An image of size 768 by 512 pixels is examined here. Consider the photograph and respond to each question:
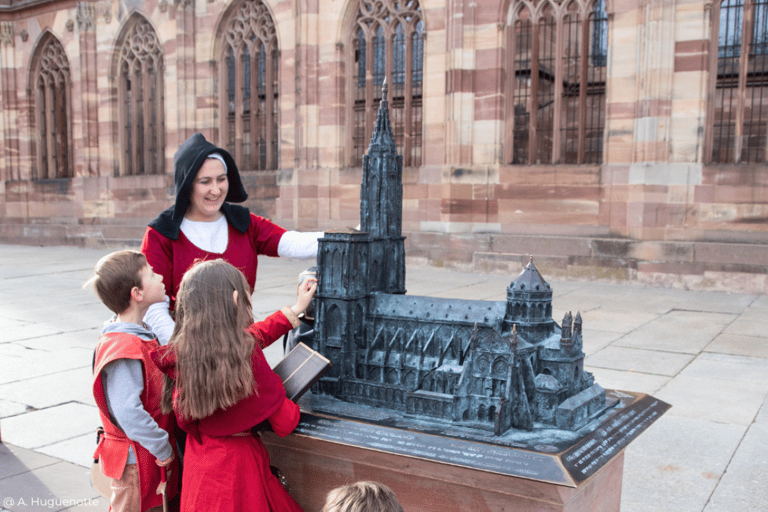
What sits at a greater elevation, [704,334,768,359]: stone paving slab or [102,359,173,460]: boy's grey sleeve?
[102,359,173,460]: boy's grey sleeve

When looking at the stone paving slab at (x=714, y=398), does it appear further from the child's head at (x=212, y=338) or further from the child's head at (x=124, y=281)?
the child's head at (x=124, y=281)

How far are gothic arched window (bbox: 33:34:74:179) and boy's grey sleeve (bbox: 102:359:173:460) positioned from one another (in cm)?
1912

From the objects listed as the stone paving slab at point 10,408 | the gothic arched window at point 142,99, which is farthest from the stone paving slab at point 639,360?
the gothic arched window at point 142,99

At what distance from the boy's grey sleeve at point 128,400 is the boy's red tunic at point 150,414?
3cm

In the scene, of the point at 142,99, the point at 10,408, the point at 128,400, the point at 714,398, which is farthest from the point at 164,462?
the point at 142,99

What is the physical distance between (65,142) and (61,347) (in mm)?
15939

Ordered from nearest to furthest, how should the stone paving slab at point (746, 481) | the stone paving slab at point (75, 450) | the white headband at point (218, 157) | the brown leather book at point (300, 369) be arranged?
1. the brown leather book at point (300, 369)
2. the white headband at point (218, 157)
3. the stone paving slab at point (746, 481)
4. the stone paving slab at point (75, 450)

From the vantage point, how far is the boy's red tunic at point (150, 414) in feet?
8.02

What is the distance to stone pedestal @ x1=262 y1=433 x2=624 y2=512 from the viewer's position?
219 centimetres

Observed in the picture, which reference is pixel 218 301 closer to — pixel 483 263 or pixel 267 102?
pixel 483 263

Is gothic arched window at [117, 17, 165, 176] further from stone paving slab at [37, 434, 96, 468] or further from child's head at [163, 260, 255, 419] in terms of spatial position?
child's head at [163, 260, 255, 419]

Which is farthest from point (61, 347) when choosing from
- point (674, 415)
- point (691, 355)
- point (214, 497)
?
point (691, 355)

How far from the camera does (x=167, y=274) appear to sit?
295 centimetres

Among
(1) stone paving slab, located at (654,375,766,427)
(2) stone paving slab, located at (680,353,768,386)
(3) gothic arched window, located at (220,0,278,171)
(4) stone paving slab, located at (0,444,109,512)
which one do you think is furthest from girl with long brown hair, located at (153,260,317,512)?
(3) gothic arched window, located at (220,0,278,171)
